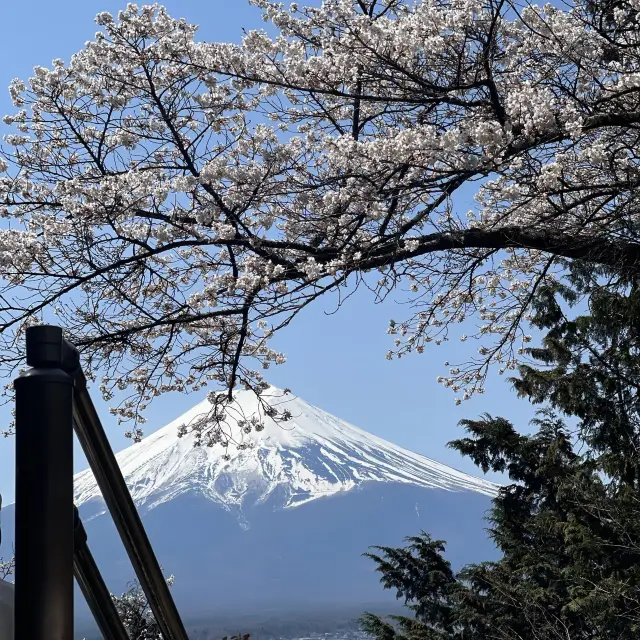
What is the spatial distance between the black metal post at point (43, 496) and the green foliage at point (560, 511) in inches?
273

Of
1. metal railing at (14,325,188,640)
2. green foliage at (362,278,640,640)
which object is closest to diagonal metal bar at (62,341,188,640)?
metal railing at (14,325,188,640)

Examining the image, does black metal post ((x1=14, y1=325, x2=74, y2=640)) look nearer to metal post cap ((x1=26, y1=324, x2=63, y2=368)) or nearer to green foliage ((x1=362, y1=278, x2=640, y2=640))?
metal post cap ((x1=26, y1=324, x2=63, y2=368))

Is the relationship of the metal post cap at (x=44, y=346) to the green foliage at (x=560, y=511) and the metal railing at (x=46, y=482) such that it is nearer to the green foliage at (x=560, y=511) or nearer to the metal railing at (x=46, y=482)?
the metal railing at (x=46, y=482)

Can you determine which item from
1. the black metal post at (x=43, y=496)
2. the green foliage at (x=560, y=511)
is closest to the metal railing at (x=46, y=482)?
the black metal post at (x=43, y=496)

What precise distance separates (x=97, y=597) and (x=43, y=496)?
0.28m

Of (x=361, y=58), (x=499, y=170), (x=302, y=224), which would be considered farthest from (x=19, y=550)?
(x=302, y=224)

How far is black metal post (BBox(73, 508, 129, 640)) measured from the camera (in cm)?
104

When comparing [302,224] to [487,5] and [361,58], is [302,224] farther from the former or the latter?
[487,5]

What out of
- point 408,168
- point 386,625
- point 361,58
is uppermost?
point 361,58

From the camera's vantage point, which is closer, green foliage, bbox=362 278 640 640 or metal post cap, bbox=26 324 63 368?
metal post cap, bbox=26 324 63 368

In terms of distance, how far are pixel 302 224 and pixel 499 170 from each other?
4.89ft

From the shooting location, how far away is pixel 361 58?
485 centimetres

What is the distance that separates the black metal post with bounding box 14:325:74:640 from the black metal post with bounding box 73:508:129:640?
16 cm

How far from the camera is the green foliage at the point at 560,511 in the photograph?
9195 millimetres
